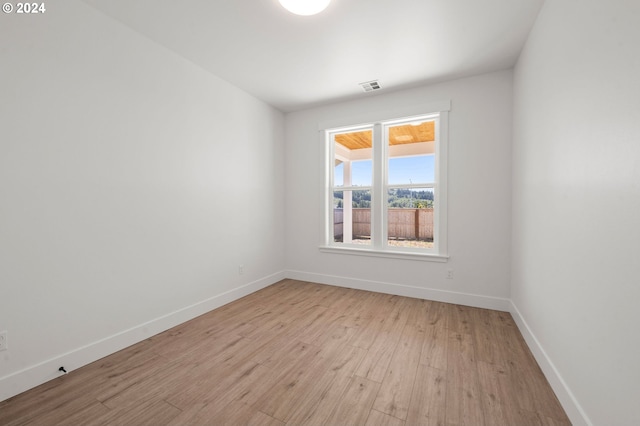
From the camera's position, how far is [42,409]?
A: 1587 millimetres

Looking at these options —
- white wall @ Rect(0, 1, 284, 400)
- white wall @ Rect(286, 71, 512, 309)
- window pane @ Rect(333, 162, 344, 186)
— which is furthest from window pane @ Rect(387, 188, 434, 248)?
white wall @ Rect(0, 1, 284, 400)

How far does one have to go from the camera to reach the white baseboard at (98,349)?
1.72 metres

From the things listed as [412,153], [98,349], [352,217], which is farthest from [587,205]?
[98,349]

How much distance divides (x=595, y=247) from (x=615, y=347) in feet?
1.50

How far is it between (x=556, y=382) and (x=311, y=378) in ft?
5.24

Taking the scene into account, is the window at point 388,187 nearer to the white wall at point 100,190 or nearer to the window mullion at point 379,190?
the window mullion at point 379,190

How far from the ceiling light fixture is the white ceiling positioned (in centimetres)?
15

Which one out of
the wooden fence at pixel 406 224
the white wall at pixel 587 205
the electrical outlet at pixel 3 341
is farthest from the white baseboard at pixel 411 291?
the electrical outlet at pixel 3 341

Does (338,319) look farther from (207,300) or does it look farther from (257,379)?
(207,300)

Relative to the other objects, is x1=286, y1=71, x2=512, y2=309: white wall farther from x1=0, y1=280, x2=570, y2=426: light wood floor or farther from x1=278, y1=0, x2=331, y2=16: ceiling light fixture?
x1=278, y1=0, x2=331, y2=16: ceiling light fixture

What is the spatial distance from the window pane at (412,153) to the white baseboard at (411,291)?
1.46m

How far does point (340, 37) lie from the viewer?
8.11 feet

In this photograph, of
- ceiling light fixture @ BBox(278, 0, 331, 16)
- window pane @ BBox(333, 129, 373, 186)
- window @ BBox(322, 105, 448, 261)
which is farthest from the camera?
window pane @ BBox(333, 129, 373, 186)

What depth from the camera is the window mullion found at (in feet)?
12.6
